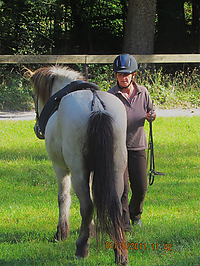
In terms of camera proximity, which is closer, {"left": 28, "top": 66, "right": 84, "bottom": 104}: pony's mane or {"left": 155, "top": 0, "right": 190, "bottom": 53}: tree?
{"left": 28, "top": 66, "right": 84, "bottom": 104}: pony's mane

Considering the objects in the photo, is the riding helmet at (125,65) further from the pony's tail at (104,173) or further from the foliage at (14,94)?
the foliage at (14,94)

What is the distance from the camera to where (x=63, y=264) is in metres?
3.07

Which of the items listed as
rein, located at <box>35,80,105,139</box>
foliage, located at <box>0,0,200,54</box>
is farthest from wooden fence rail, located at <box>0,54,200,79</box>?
rein, located at <box>35,80,105,139</box>

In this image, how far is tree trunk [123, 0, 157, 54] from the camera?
12.4 m

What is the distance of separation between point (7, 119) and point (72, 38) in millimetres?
8188

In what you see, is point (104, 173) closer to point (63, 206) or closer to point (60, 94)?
point (60, 94)

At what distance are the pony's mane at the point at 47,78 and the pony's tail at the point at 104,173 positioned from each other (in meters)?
1.11

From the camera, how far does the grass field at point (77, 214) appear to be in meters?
3.22

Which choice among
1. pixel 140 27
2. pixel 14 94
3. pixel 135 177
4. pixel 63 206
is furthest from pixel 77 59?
pixel 63 206

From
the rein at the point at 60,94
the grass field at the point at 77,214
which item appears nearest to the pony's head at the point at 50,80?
the rein at the point at 60,94

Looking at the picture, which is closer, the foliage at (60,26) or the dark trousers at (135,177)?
the dark trousers at (135,177)

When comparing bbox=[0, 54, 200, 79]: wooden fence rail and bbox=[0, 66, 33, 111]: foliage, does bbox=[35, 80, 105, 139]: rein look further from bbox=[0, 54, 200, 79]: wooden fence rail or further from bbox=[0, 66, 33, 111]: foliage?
bbox=[0, 66, 33, 111]: foliage

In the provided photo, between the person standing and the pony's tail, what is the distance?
0.88 metres

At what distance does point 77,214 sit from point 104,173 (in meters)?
1.82
